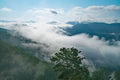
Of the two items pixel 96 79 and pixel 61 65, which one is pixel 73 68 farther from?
pixel 96 79

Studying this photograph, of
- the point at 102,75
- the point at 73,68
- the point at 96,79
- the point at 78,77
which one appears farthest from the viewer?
the point at 102,75

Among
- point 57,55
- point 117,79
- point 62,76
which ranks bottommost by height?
point 117,79

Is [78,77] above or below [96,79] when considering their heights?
above

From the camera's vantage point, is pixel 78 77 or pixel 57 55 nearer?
pixel 78 77

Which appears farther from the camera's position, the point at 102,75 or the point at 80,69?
the point at 102,75

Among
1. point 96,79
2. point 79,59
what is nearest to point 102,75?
point 96,79

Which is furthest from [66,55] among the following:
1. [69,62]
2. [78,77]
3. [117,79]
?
[117,79]

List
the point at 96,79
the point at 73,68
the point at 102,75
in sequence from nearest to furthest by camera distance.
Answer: the point at 73,68, the point at 96,79, the point at 102,75

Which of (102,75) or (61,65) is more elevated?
(61,65)

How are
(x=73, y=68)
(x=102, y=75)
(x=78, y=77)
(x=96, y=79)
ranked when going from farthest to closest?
(x=102, y=75), (x=96, y=79), (x=73, y=68), (x=78, y=77)

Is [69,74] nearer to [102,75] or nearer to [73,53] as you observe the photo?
[73,53]
